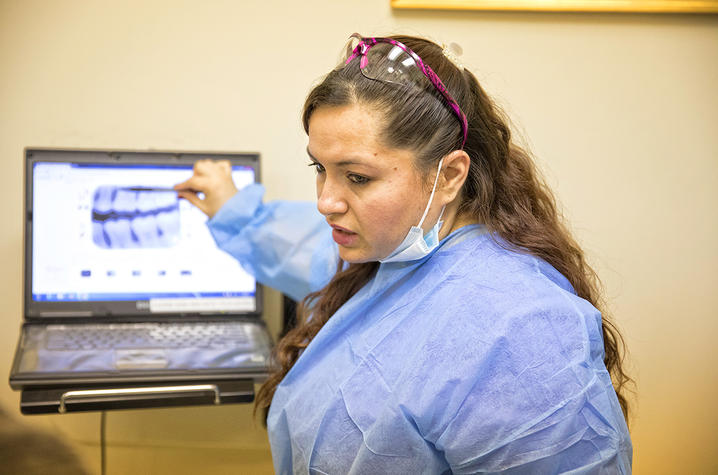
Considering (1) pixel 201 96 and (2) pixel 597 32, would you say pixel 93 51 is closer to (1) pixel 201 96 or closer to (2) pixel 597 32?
(1) pixel 201 96

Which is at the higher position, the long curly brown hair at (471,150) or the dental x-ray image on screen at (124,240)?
the long curly brown hair at (471,150)

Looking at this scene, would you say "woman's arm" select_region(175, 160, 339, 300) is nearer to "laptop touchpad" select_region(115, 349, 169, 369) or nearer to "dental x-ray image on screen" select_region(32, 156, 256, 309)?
"dental x-ray image on screen" select_region(32, 156, 256, 309)

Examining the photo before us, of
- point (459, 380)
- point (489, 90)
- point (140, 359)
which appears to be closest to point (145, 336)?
point (140, 359)

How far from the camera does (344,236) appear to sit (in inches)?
33.9

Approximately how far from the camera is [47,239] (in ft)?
4.13

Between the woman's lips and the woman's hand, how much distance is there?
1.39ft

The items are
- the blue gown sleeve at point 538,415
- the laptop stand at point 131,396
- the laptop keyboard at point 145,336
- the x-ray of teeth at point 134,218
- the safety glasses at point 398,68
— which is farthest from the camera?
the x-ray of teeth at point 134,218

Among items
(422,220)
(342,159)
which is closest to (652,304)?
(422,220)

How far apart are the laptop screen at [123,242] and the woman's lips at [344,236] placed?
50 cm

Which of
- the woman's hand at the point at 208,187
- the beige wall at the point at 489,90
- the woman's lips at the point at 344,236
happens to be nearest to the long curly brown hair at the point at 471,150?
the woman's lips at the point at 344,236

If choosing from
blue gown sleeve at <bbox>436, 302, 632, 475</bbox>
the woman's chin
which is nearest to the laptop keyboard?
the woman's chin

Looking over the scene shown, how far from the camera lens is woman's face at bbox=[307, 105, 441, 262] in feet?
2.57

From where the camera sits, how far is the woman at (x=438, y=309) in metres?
0.71

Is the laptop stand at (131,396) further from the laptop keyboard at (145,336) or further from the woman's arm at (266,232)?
the woman's arm at (266,232)
